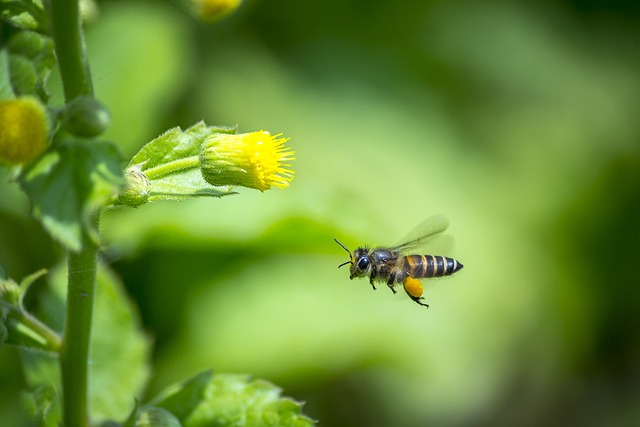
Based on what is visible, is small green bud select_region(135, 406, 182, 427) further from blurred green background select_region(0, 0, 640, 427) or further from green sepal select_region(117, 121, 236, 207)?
blurred green background select_region(0, 0, 640, 427)

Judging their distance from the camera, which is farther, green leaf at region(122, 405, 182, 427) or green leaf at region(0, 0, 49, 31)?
green leaf at region(122, 405, 182, 427)

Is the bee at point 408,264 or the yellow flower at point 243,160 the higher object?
the bee at point 408,264

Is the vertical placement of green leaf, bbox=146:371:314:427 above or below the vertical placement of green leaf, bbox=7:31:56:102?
below

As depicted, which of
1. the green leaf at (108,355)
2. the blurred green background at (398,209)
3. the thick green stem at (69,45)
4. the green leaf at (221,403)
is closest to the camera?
the thick green stem at (69,45)

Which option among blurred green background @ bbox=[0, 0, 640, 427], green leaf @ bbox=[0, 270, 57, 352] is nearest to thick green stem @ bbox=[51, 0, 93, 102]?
green leaf @ bbox=[0, 270, 57, 352]

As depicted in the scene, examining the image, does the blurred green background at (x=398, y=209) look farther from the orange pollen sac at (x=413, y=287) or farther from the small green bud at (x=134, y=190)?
the small green bud at (x=134, y=190)

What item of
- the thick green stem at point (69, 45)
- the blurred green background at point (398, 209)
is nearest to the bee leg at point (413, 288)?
the blurred green background at point (398, 209)

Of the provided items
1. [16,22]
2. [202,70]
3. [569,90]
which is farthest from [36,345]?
[569,90]
